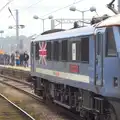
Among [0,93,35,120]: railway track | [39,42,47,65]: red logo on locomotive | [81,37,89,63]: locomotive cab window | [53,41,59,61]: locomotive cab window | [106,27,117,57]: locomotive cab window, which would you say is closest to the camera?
[106,27,117,57]: locomotive cab window

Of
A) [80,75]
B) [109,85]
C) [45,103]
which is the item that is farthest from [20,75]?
[109,85]

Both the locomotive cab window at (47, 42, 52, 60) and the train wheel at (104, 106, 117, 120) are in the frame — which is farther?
the locomotive cab window at (47, 42, 52, 60)

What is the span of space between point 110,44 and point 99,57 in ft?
2.23

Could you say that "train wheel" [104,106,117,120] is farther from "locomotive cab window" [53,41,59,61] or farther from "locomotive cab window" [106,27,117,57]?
"locomotive cab window" [53,41,59,61]

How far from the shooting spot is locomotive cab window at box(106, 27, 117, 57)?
1120 cm

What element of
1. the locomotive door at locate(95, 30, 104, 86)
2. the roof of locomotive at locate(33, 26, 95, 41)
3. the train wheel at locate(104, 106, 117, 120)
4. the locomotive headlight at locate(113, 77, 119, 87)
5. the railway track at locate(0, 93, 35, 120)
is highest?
the roof of locomotive at locate(33, 26, 95, 41)

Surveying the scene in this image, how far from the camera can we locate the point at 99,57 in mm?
11891

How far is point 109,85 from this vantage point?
1125 cm

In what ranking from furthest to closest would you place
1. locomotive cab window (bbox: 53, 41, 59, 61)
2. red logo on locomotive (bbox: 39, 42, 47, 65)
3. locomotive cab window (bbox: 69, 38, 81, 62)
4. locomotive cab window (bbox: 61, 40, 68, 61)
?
red logo on locomotive (bbox: 39, 42, 47, 65), locomotive cab window (bbox: 53, 41, 59, 61), locomotive cab window (bbox: 61, 40, 68, 61), locomotive cab window (bbox: 69, 38, 81, 62)

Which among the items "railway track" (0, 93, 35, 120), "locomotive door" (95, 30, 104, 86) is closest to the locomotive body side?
"locomotive door" (95, 30, 104, 86)

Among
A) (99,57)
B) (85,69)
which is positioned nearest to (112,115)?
(99,57)

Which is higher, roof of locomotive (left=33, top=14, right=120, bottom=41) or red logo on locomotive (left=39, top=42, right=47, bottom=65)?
roof of locomotive (left=33, top=14, right=120, bottom=41)

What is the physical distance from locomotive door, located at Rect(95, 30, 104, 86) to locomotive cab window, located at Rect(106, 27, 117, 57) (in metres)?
0.26

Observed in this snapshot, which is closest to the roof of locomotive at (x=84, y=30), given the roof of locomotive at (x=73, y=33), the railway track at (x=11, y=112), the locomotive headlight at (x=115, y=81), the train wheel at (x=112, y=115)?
the roof of locomotive at (x=73, y=33)
